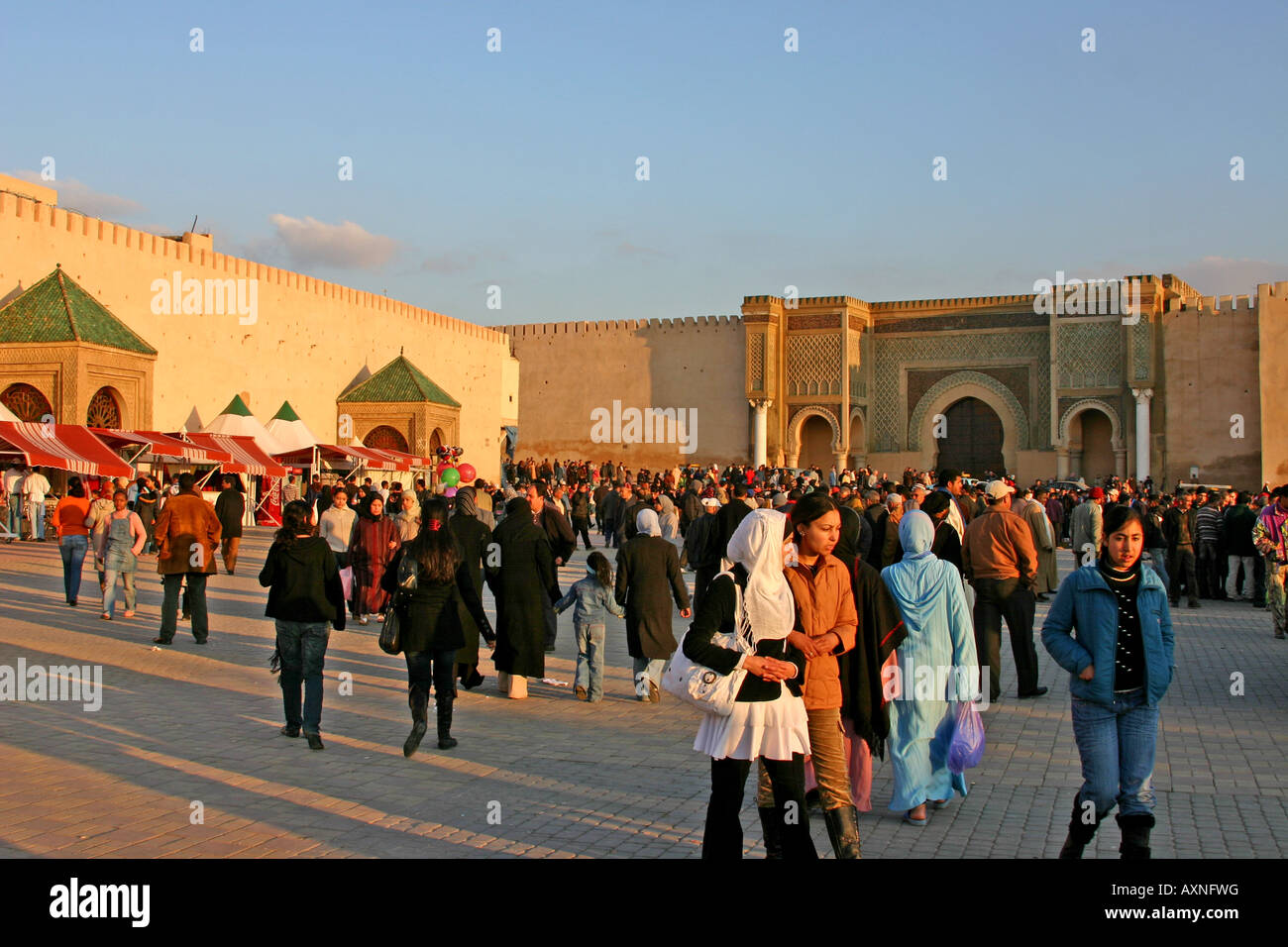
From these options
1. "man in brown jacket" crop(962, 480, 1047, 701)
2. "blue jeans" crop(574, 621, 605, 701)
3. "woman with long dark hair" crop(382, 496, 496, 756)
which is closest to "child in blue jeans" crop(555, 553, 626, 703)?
"blue jeans" crop(574, 621, 605, 701)

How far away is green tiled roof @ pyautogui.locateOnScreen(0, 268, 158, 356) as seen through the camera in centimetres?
2222

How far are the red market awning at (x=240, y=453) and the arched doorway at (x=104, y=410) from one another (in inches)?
76.5

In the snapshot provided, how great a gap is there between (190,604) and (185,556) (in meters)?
0.50

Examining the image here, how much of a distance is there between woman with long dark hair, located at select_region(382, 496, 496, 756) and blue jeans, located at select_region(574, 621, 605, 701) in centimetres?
163

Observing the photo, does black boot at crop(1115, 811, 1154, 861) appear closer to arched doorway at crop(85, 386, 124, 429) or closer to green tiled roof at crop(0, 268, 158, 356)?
green tiled roof at crop(0, 268, 158, 356)

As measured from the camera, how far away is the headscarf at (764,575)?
407cm

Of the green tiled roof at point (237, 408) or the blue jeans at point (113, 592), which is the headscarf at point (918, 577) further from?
the green tiled roof at point (237, 408)

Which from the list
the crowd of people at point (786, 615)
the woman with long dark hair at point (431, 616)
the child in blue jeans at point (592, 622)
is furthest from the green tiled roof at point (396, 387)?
the woman with long dark hair at point (431, 616)

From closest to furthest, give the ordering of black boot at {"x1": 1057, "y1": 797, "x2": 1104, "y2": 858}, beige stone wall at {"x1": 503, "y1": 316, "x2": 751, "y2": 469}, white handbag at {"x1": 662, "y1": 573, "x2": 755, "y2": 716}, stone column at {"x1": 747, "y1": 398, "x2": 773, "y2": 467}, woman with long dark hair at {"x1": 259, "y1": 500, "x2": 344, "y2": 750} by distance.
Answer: white handbag at {"x1": 662, "y1": 573, "x2": 755, "y2": 716} → black boot at {"x1": 1057, "y1": 797, "x2": 1104, "y2": 858} → woman with long dark hair at {"x1": 259, "y1": 500, "x2": 344, "y2": 750} → stone column at {"x1": 747, "y1": 398, "x2": 773, "y2": 467} → beige stone wall at {"x1": 503, "y1": 316, "x2": 751, "y2": 469}

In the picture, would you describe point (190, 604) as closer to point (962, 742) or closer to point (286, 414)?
point (962, 742)

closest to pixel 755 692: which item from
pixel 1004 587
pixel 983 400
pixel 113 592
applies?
pixel 1004 587
